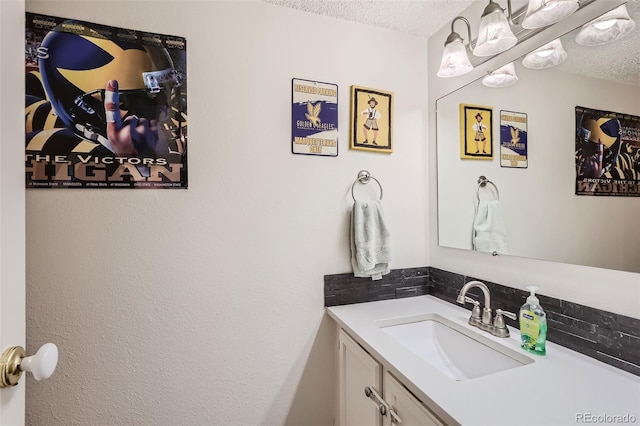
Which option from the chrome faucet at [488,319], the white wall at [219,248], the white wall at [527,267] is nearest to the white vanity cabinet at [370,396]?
the white wall at [219,248]

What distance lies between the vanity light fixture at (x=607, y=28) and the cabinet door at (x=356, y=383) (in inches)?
49.6

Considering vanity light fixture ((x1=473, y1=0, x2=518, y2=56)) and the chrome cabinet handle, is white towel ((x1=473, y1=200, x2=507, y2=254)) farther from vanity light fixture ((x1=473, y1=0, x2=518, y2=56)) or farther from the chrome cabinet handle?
the chrome cabinet handle

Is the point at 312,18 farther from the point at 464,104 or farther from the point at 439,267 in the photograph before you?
the point at 439,267

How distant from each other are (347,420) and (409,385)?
620 mm

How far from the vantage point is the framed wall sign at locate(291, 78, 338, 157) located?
1.37 meters

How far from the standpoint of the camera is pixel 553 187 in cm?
105

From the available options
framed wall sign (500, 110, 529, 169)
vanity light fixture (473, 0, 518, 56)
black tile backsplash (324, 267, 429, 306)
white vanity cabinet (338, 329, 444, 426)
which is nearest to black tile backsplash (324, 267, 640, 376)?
black tile backsplash (324, 267, 429, 306)

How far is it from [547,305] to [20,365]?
1.44m

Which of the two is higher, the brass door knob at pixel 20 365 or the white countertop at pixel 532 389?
the brass door knob at pixel 20 365

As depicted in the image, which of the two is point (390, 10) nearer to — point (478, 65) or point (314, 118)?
point (478, 65)

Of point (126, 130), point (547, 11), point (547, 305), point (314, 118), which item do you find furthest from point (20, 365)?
point (547, 11)

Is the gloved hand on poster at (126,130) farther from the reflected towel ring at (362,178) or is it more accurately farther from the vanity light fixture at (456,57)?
the vanity light fixture at (456,57)

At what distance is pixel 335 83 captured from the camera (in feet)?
4.70

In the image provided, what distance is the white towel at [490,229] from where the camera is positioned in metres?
1.23
